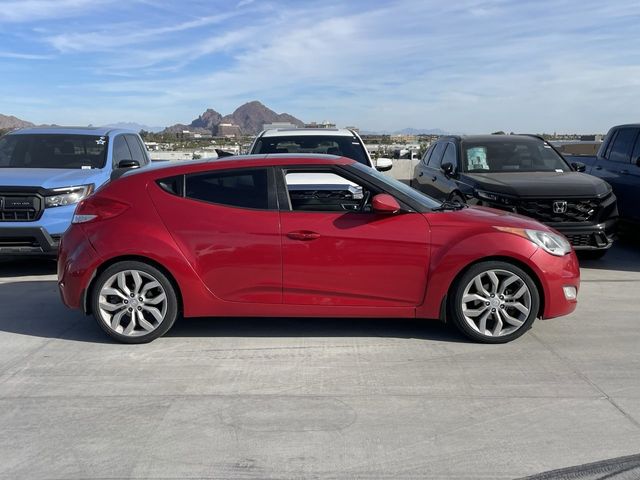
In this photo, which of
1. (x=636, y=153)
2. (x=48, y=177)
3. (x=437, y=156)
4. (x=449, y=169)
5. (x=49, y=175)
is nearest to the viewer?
(x=48, y=177)

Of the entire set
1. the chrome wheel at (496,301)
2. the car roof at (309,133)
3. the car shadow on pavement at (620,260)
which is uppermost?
the car roof at (309,133)

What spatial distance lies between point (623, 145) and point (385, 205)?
657cm

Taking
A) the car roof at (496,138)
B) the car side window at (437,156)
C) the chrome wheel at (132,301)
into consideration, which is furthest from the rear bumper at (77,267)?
the car side window at (437,156)

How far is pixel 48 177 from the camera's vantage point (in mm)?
7719

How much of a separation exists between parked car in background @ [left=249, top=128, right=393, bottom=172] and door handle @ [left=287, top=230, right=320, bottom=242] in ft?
13.1

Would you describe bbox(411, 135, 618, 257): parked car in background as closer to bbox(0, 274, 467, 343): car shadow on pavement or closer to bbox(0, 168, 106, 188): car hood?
bbox(0, 274, 467, 343): car shadow on pavement

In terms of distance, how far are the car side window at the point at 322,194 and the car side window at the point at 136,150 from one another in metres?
5.33

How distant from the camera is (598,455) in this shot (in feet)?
10.8

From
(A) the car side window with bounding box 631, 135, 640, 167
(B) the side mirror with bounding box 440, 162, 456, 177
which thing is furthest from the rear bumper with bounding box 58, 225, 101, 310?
(A) the car side window with bounding box 631, 135, 640, 167

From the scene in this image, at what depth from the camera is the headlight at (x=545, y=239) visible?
16.4ft

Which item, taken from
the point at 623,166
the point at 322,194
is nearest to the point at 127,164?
the point at 322,194

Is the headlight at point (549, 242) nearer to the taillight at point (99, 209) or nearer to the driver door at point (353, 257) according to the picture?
the driver door at point (353, 257)

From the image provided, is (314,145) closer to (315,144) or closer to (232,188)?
(315,144)

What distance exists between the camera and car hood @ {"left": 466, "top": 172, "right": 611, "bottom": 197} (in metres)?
7.72
